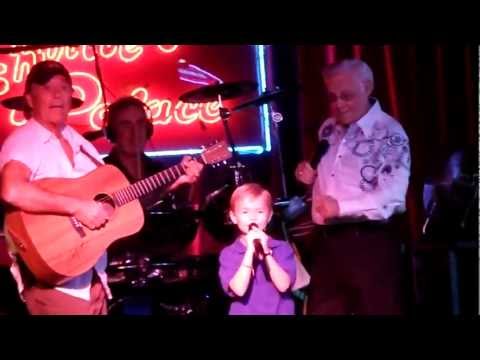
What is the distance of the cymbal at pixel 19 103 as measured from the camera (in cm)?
280

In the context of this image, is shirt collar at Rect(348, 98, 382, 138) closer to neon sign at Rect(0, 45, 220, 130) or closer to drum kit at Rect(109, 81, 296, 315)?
drum kit at Rect(109, 81, 296, 315)

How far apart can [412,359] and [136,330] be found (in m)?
1.25

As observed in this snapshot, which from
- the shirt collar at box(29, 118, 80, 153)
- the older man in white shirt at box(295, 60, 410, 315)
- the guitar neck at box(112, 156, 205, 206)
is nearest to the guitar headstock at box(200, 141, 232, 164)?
the guitar neck at box(112, 156, 205, 206)

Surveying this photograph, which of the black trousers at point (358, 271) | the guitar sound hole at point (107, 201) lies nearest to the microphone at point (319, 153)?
the black trousers at point (358, 271)

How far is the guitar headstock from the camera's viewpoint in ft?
8.93

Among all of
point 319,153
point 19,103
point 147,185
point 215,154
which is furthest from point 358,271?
point 19,103

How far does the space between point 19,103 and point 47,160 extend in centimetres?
32

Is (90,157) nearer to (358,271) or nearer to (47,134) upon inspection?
(47,134)

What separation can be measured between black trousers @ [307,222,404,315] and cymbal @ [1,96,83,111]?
3.85 ft

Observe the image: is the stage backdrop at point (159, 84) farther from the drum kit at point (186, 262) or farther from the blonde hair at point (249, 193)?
the blonde hair at point (249, 193)

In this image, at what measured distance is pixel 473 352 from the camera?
287cm

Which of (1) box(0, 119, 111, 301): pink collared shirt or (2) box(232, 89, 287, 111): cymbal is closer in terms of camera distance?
(1) box(0, 119, 111, 301): pink collared shirt

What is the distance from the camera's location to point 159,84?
2.87 metres

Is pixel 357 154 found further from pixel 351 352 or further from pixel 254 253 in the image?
pixel 351 352
